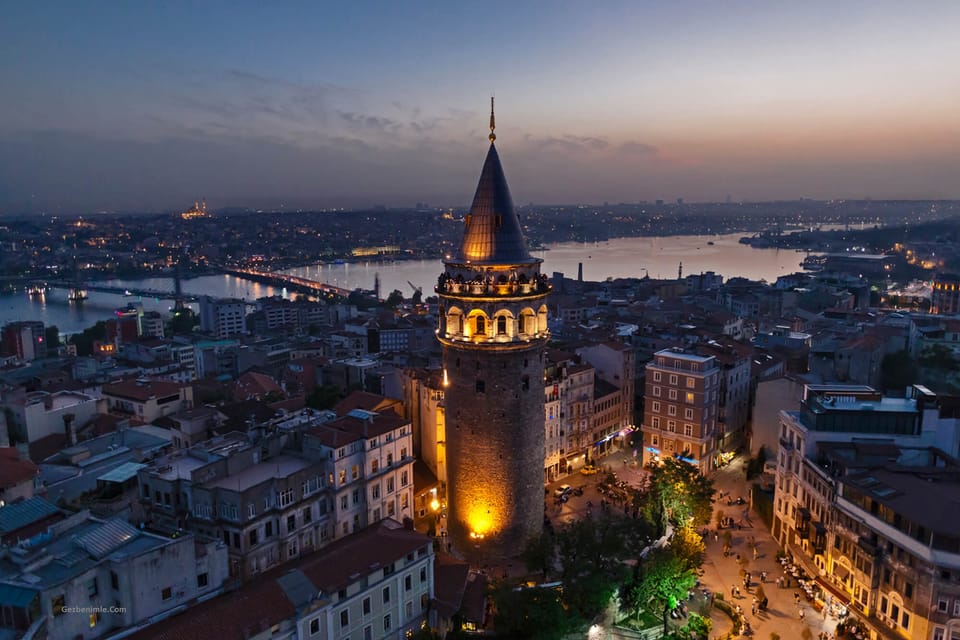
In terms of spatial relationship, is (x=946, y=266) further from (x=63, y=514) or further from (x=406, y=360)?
(x=63, y=514)

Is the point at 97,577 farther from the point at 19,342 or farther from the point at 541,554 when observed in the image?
the point at 19,342

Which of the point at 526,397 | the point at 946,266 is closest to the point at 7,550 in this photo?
the point at 526,397

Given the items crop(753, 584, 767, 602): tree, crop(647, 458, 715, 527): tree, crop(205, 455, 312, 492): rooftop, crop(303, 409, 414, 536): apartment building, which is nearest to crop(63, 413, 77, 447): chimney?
crop(205, 455, 312, 492): rooftop

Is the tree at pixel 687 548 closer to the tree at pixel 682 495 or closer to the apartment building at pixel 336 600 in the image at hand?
the tree at pixel 682 495

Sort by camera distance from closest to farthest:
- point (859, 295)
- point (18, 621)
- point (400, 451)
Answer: point (18, 621) → point (400, 451) → point (859, 295)

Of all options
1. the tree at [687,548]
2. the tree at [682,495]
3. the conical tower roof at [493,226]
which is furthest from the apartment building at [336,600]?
→ the tree at [682,495]
